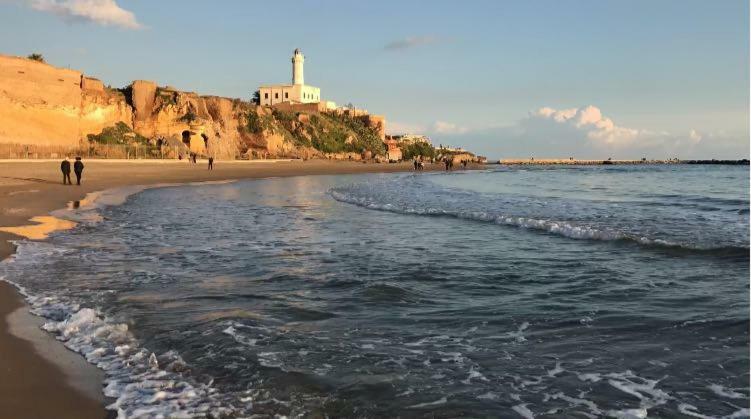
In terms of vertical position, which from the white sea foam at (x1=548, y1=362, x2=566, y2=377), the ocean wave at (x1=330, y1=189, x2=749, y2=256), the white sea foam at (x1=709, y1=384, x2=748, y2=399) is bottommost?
the white sea foam at (x1=548, y1=362, x2=566, y2=377)

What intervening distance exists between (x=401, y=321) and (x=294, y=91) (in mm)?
118355

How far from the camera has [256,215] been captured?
16078mm

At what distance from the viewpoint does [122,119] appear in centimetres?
5000

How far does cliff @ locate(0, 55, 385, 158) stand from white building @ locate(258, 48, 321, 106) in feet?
127

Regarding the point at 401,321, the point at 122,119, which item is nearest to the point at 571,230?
the point at 401,321

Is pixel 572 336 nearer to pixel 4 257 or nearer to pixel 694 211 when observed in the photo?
pixel 4 257

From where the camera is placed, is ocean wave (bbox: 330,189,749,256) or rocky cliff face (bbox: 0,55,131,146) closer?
ocean wave (bbox: 330,189,749,256)

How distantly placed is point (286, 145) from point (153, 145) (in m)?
31.0

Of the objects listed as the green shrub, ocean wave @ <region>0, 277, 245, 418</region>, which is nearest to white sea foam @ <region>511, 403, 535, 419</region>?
ocean wave @ <region>0, 277, 245, 418</region>

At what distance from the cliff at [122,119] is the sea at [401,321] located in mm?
34337

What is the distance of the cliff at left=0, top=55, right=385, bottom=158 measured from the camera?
40406 millimetres

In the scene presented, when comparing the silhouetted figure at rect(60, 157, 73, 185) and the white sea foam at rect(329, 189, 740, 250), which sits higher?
the silhouetted figure at rect(60, 157, 73, 185)

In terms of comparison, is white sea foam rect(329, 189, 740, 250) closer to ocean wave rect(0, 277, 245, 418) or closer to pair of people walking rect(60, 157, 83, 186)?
ocean wave rect(0, 277, 245, 418)

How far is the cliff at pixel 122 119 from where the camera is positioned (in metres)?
40.4
